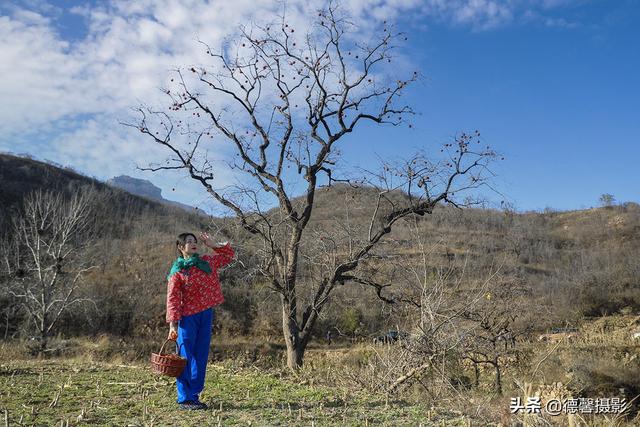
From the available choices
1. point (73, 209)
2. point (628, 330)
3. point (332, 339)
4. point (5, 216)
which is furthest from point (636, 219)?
point (5, 216)

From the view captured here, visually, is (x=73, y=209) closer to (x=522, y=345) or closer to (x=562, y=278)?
(x=522, y=345)

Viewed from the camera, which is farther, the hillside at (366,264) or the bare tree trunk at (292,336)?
the hillside at (366,264)

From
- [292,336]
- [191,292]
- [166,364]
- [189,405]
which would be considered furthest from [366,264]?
[166,364]

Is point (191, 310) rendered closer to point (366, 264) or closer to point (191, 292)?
point (191, 292)

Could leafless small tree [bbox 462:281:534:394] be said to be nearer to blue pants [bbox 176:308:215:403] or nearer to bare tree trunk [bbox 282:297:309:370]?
bare tree trunk [bbox 282:297:309:370]

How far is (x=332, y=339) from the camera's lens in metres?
27.9

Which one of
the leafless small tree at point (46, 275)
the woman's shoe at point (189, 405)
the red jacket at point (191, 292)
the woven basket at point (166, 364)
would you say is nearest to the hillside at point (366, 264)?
the leafless small tree at point (46, 275)

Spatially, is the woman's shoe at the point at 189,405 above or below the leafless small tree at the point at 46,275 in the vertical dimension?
below

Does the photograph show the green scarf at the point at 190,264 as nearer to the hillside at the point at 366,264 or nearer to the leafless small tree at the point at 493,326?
the hillside at the point at 366,264

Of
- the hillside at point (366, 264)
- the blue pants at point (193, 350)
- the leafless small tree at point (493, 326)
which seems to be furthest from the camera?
the hillside at point (366, 264)

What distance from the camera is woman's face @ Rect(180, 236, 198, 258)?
4870mm

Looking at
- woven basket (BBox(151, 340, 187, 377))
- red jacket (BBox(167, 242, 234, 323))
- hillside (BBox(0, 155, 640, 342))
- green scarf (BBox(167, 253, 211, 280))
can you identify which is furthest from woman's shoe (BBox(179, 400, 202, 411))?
hillside (BBox(0, 155, 640, 342))

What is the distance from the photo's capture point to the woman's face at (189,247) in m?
4.87

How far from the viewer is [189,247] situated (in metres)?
4.87
